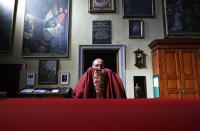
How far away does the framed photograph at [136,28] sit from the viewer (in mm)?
5999

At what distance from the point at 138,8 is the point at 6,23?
5404 millimetres

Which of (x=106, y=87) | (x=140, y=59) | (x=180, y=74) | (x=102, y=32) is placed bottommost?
(x=106, y=87)

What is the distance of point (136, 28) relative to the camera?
6.05m

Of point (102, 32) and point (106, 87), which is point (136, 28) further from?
point (106, 87)

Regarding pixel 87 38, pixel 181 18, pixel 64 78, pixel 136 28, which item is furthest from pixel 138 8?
pixel 64 78

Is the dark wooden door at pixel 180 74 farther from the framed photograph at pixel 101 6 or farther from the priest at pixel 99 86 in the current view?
the framed photograph at pixel 101 6

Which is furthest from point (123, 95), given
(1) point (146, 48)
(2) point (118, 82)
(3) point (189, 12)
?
(3) point (189, 12)

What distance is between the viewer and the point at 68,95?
517cm

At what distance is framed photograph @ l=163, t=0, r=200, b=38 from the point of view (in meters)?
6.04

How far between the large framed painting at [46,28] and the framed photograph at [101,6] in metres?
0.98

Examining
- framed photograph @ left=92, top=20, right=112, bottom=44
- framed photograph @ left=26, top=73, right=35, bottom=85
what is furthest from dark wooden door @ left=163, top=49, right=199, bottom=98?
framed photograph @ left=26, top=73, right=35, bottom=85

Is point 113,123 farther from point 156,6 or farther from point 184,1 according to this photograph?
point 184,1

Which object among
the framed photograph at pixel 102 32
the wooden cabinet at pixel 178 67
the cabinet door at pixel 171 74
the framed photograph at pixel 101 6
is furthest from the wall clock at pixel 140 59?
the framed photograph at pixel 101 6

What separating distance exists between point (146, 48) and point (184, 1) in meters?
2.68
